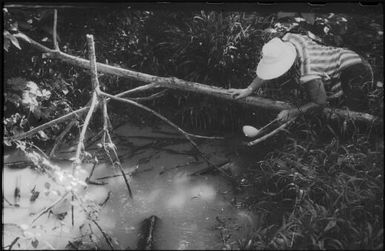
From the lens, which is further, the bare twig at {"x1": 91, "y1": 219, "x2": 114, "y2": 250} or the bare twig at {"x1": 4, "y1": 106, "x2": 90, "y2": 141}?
the bare twig at {"x1": 4, "y1": 106, "x2": 90, "y2": 141}

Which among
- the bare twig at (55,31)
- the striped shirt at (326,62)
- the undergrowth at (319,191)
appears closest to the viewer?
the undergrowth at (319,191)

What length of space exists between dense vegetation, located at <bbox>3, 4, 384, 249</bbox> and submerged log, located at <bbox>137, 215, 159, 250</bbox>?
48 centimetres

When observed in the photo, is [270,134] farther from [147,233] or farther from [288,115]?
[147,233]

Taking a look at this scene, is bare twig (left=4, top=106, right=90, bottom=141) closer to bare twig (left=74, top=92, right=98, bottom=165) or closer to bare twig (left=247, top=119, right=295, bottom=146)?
bare twig (left=74, top=92, right=98, bottom=165)

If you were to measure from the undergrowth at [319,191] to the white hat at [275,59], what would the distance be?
337mm

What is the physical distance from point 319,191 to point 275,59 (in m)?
0.77

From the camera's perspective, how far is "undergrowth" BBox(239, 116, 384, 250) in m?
2.13

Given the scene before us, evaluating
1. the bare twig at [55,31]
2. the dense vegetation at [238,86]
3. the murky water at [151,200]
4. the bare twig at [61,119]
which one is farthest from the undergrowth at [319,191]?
the bare twig at [55,31]

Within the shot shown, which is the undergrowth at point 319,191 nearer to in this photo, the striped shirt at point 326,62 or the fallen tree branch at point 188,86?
the fallen tree branch at point 188,86

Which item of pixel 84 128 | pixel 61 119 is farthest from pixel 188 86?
pixel 61 119

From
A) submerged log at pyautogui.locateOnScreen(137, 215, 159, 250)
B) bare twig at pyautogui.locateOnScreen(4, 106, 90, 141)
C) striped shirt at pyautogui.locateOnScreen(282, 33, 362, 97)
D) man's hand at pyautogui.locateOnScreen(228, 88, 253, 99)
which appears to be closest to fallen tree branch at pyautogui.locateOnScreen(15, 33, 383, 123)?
man's hand at pyautogui.locateOnScreen(228, 88, 253, 99)

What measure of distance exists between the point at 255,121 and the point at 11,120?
1462 millimetres

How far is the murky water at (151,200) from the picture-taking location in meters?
2.21

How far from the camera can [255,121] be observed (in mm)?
2396
